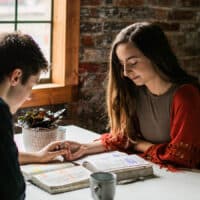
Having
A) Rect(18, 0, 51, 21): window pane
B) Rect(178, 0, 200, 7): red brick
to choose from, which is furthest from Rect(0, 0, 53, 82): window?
Rect(178, 0, 200, 7): red brick

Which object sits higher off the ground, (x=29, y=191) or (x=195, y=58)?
(x=195, y=58)

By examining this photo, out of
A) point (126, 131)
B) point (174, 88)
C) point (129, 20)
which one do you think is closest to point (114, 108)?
point (126, 131)

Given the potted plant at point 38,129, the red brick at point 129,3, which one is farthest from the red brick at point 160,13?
the potted plant at point 38,129

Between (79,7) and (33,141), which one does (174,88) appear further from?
(79,7)

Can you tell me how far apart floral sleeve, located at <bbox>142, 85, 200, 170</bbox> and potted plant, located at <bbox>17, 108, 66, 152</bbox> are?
1.46ft

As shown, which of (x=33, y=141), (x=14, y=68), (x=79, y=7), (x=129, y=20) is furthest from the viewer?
(x=129, y=20)

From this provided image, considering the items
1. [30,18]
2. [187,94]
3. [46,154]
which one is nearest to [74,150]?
[46,154]

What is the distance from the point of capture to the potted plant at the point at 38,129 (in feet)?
7.40

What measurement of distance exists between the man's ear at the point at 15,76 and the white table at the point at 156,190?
1.40 ft

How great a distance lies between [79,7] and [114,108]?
889 millimetres

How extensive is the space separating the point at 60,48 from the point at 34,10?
265mm

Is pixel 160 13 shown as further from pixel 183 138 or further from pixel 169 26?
pixel 183 138

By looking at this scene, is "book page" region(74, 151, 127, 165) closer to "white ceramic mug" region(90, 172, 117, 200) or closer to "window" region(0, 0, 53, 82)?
"white ceramic mug" region(90, 172, 117, 200)

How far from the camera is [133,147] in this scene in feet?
7.82
